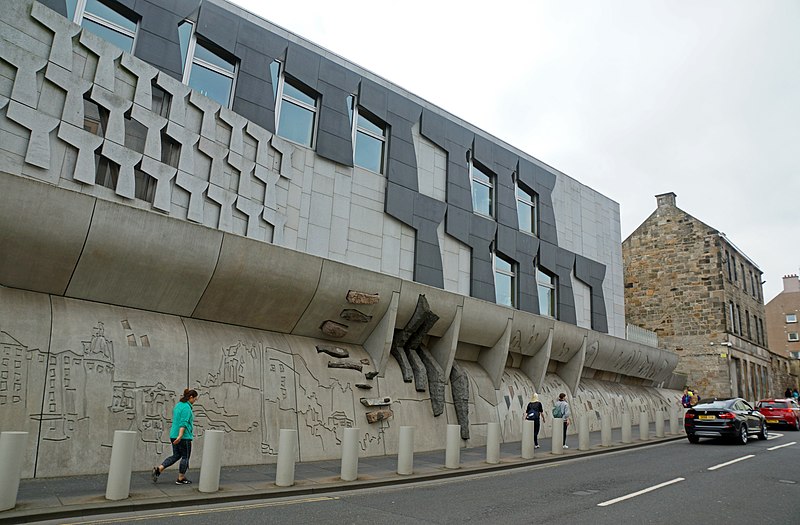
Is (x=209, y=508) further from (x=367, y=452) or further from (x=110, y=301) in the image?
(x=367, y=452)

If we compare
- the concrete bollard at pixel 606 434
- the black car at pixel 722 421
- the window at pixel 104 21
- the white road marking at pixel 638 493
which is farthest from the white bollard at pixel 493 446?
the window at pixel 104 21

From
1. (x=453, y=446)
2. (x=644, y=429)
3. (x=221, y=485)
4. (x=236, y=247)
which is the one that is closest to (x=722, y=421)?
(x=644, y=429)

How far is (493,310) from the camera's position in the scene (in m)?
20.1

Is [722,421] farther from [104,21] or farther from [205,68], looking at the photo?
[104,21]

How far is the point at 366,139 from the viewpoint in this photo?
18.8 m

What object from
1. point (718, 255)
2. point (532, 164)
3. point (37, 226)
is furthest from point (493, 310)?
point (718, 255)

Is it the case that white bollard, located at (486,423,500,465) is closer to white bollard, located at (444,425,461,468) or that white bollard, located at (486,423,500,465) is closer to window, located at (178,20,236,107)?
white bollard, located at (444,425,461,468)

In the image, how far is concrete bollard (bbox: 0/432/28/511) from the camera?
6969 millimetres

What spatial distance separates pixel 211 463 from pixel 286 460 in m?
1.34

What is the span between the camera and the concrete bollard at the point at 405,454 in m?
11.3

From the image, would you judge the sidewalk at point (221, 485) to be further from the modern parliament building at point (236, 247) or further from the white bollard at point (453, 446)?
the modern parliament building at point (236, 247)

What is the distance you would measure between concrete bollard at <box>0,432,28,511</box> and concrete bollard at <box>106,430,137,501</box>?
1122 millimetres

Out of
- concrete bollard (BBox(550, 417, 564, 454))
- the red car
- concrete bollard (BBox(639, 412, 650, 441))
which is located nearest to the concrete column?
concrete bollard (BBox(550, 417, 564, 454))

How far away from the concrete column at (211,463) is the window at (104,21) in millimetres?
9767
